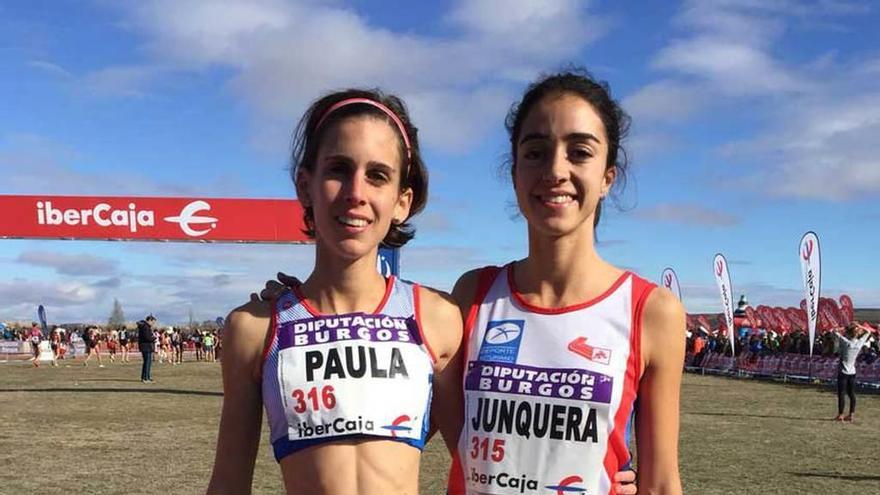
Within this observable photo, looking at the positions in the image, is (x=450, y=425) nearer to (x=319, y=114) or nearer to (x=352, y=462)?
(x=352, y=462)

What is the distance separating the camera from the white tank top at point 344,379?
2.53 metres

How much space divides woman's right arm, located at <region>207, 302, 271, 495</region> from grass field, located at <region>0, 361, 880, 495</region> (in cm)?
623

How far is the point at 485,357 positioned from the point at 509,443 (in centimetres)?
28

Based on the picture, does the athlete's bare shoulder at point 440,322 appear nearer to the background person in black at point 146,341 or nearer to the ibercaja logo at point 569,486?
the ibercaja logo at point 569,486

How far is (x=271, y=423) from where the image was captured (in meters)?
2.62

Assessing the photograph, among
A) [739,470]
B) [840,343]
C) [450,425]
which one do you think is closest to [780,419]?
[840,343]

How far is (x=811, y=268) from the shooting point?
25141 millimetres

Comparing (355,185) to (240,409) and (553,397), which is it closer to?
(240,409)

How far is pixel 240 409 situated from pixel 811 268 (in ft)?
83.2

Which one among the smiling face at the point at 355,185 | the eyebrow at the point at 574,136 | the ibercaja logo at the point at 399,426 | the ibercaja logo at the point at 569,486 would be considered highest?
the eyebrow at the point at 574,136

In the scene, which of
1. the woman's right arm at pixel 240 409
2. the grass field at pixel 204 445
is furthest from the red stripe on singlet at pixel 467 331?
the grass field at pixel 204 445

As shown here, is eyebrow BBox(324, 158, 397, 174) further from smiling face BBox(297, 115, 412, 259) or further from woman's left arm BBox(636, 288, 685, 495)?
woman's left arm BBox(636, 288, 685, 495)

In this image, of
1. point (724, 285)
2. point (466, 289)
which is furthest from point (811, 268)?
point (466, 289)

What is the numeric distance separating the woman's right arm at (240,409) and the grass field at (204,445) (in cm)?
623
